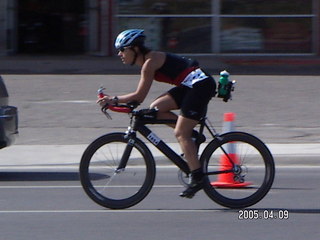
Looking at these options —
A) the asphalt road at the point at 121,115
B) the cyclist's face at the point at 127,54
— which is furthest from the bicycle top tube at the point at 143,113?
the asphalt road at the point at 121,115

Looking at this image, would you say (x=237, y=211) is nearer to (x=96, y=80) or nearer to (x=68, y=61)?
(x=96, y=80)

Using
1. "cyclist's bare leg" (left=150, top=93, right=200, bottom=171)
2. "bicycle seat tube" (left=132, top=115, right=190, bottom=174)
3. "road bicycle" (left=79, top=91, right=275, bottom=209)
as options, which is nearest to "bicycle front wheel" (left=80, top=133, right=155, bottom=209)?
"road bicycle" (left=79, top=91, right=275, bottom=209)

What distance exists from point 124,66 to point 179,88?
13975 millimetres

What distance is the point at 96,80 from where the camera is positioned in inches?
766

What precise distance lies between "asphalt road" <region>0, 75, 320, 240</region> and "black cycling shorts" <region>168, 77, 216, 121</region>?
0.96 meters

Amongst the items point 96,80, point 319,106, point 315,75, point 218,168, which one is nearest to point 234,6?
point 315,75

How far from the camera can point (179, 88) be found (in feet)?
25.6

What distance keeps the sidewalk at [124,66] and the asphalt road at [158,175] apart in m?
1.04

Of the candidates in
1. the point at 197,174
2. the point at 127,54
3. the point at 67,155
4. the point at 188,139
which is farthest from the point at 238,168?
the point at 67,155

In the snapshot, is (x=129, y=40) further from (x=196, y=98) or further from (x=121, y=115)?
(x=121, y=115)

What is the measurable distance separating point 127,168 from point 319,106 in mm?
8603

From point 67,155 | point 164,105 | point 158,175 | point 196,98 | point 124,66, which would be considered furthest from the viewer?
point 124,66

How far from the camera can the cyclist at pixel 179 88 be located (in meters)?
7.68

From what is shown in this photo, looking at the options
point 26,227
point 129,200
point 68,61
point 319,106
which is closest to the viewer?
point 26,227
